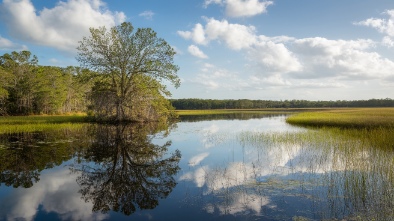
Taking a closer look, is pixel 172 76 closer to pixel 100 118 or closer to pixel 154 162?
pixel 100 118

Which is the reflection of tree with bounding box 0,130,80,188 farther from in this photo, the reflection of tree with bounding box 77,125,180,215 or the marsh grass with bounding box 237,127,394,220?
the marsh grass with bounding box 237,127,394,220

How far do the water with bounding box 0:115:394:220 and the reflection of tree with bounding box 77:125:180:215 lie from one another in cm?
4

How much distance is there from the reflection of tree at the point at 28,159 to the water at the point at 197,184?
0.05m

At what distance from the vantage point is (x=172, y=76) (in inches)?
1684

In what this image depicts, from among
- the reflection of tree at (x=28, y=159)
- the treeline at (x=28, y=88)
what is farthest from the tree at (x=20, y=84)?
the reflection of tree at (x=28, y=159)

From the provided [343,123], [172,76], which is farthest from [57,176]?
[172,76]

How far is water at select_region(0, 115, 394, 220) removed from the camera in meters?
7.92

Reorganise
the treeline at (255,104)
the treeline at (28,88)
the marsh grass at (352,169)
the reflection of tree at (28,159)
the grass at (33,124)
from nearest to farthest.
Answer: the marsh grass at (352,169) < the reflection of tree at (28,159) < the grass at (33,124) < the treeline at (28,88) < the treeline at (255,104)

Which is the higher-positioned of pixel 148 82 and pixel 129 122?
pixel 148 82

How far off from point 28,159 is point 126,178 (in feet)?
24.0

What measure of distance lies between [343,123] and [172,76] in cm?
2468

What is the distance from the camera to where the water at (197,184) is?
792 cm

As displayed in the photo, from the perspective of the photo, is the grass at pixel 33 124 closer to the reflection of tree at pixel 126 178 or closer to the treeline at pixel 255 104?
the reflection of tree at pixel 126 178

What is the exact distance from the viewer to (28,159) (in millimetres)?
14977
